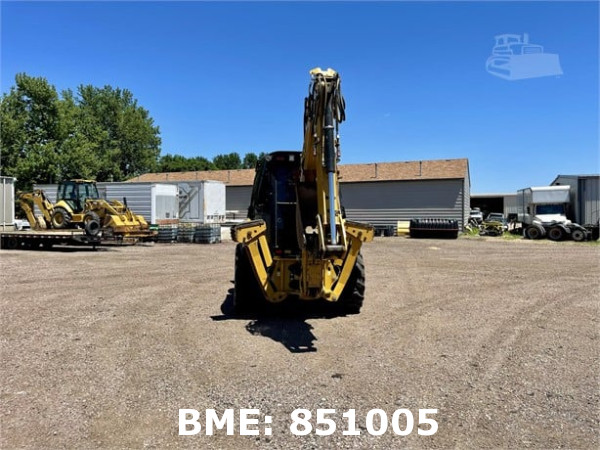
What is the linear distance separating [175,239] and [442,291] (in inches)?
653

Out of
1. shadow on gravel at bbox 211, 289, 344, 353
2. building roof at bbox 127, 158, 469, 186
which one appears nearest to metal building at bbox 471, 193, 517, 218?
building roof at bbox 127, 158, 469, 186

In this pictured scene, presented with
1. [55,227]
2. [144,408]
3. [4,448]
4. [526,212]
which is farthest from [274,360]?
[526,212]

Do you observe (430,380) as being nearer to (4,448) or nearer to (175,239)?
(4,448)

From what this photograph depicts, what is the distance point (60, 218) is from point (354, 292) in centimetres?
1690

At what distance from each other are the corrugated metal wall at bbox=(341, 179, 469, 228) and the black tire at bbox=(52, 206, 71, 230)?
65.0 ft

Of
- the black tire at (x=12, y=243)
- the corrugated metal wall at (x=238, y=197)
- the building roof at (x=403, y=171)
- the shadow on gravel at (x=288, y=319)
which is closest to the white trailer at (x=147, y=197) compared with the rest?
the black tire at (x=12, y=243)

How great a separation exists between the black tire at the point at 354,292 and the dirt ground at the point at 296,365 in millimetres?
197

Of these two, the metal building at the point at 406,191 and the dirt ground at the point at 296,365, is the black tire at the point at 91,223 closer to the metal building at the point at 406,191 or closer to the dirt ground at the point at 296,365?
the dirt ground at the point at 296,365

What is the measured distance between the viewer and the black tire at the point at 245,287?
7488 millimetres

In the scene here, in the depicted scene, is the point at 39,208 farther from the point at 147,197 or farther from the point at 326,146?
the point at 326,146

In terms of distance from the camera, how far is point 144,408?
13.6ft

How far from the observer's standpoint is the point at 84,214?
65.8 feet

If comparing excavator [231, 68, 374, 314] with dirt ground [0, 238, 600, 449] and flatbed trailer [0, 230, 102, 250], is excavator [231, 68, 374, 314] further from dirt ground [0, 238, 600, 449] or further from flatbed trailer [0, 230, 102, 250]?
flatbed trailer [0, 230, 102, 250]

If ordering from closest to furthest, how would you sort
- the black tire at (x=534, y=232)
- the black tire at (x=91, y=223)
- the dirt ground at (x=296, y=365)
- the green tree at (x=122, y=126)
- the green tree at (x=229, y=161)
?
1. the dirt ground at (x=296, y=365)
2. the black tire at (x=91, y=223)
3. the black tire at (x=534, y=232)
4. the green tree at (x=122, y=126)
5. the green tree at (x=229, y=161)
